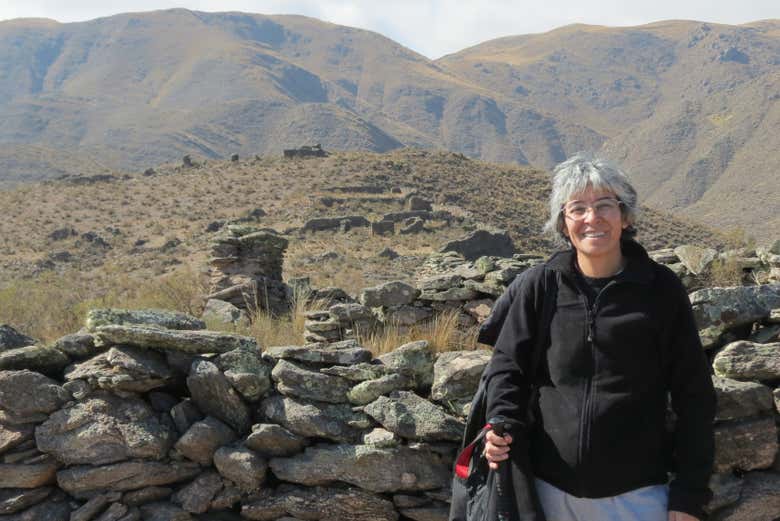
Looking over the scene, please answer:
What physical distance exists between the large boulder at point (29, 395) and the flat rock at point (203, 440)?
77 centimetres

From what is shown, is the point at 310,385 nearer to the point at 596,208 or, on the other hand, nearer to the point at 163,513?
the point at 163,513

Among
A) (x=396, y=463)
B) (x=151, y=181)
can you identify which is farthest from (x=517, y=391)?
(x=151, y=181)

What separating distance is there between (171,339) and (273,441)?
0.88 meters

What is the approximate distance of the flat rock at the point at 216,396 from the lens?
159 inches

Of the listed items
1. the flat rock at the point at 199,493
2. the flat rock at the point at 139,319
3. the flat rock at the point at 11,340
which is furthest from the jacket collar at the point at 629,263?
the flat rock at the point at 11,340

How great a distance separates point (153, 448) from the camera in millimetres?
3869

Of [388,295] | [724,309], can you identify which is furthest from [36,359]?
[724,309]

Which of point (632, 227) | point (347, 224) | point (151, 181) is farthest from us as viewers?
point (151, 181)

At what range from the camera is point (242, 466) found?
3.86m

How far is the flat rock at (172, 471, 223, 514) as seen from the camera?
153 inches

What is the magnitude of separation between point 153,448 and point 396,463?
1.41 metres

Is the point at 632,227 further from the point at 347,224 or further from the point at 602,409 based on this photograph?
the point at 347,224

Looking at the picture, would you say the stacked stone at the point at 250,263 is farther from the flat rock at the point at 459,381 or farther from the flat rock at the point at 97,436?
the flat rock at the point at 459,381

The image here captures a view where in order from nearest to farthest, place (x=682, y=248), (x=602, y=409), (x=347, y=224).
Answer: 1. (x=602, y=409)
2. (x=682, y=248)
3. (x=347, y=224)
